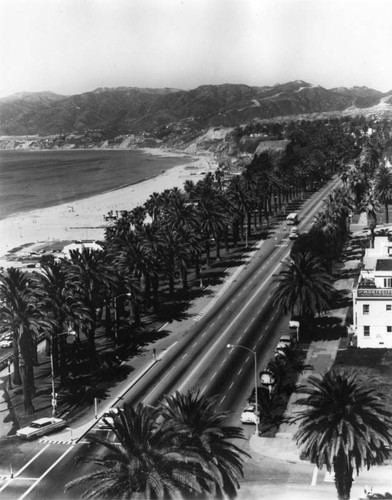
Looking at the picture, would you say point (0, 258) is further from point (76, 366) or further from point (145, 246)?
point (76, 366)

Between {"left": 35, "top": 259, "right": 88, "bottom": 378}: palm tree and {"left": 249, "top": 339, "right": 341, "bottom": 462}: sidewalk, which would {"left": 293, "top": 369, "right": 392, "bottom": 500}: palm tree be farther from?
{"left": 35, "top": 259, "right": 88, "bottom": 378}: palm tree

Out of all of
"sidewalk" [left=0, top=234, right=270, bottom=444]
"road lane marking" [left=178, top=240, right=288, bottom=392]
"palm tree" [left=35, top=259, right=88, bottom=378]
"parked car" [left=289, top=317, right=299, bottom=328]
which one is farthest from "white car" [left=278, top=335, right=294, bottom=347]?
"palm tree" [left=35, top=259, right=88, bottom=378]

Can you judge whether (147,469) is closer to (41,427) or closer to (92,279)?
(41,427)

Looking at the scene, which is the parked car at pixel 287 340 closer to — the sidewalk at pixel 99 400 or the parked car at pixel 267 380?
the parked car at pixel 267 380

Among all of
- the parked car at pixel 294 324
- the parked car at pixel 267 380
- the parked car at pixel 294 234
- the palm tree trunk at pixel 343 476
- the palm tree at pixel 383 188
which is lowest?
the parked car at pixel 267 380

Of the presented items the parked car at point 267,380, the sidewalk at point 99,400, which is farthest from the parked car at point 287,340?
the sidewalk at point 99,400
